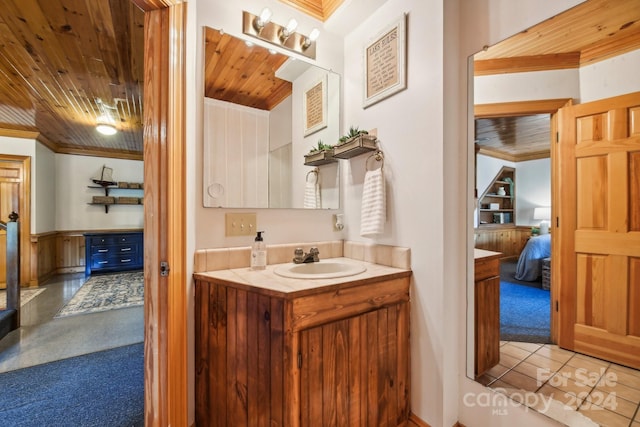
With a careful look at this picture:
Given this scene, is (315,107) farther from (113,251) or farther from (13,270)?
(113,251)

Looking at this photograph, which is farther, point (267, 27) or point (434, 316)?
point (267, 27)

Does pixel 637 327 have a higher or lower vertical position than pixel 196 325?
higher

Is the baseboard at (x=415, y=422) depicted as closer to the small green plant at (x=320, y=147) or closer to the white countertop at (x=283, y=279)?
the white countertop at (x=283, y=279)

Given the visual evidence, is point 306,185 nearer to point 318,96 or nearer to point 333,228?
point 333,228

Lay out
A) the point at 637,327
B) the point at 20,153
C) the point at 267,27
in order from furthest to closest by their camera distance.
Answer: the point at 20,153 → the point at 267,27 → the point at 637,327

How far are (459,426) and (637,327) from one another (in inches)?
34.9

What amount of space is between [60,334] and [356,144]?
3.25 m

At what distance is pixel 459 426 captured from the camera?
4.45ft

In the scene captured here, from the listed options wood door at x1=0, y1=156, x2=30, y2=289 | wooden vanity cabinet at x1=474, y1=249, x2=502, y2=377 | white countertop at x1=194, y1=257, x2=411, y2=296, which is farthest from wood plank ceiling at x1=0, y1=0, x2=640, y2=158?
white countertop at x1=194, y1=257, x2=411, y2=296

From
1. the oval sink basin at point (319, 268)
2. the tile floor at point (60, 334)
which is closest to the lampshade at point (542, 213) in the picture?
the oval sink basin at point (319, 268)

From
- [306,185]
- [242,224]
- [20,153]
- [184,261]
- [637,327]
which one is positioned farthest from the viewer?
[20,153]

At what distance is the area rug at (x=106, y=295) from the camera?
10.8 feet

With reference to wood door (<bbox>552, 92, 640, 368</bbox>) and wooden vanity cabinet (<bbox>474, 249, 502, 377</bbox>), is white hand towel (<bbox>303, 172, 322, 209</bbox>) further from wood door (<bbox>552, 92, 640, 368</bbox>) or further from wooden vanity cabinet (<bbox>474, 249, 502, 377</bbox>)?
wood door (<bbox>552, 92, 640, 368</bbox>)

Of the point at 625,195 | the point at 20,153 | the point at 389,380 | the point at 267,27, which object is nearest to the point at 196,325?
the point at 389,380
